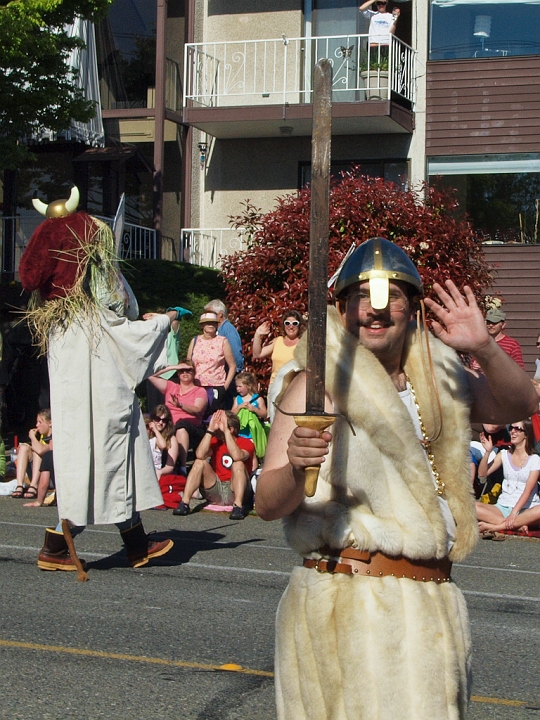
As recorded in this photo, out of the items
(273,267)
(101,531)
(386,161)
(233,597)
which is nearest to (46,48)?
(273,267)

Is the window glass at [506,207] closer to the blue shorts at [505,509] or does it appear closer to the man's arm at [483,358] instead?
the blue shorts at [505,509]

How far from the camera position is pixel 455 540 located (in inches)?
121

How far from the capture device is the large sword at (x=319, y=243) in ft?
8.05

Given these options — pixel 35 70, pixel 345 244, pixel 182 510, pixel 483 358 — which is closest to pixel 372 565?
pixel 483 358

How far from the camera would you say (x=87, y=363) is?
23.5 feet

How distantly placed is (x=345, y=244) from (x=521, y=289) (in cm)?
512

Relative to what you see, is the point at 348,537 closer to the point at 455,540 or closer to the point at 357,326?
the point at 455,540

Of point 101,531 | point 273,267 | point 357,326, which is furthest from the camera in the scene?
point 273,267

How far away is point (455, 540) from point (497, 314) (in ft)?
29.4

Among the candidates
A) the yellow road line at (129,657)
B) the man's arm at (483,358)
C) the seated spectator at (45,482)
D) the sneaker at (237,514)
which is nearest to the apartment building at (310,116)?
the seated spectator at (45,482)

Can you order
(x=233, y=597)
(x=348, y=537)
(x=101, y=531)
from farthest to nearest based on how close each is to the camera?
Answer: (x=101, y=531) → (x=233, y=597) → (x=348, y=537)

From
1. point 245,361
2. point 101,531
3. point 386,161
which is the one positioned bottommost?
point 101,531

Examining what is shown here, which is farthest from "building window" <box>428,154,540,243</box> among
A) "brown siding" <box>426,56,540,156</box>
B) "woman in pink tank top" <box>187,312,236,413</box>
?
"woman in pink tank top" <box>187,312,236,413</box>

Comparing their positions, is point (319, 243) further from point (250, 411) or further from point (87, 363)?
point (250, 411)
